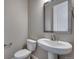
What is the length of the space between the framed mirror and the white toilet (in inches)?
18.3

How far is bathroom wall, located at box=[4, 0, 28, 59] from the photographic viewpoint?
85.9 inches

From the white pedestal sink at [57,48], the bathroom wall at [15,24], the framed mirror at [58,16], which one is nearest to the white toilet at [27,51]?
the bathroom wall at [15,24]

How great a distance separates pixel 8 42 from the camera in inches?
86.4

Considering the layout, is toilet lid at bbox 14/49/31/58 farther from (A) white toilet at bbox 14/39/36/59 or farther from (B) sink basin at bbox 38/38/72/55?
(B) sink basin at bbox 38/38/72/55

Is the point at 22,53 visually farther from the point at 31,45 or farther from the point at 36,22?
the point at 36,22

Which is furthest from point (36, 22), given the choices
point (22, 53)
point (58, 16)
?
point (22, 53)

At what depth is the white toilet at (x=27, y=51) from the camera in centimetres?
226

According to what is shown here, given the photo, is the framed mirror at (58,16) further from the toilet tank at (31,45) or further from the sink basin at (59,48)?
the toilet tank at (31,45)

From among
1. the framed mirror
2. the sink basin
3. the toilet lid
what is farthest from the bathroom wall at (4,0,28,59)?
the sink basin

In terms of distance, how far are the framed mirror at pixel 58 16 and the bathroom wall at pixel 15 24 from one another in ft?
1.78

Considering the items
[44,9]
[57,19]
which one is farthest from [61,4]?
[44,9]

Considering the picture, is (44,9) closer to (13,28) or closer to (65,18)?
(65,18)

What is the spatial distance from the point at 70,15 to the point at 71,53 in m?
0.61

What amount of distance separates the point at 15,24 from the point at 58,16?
3.22 ft
